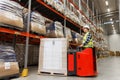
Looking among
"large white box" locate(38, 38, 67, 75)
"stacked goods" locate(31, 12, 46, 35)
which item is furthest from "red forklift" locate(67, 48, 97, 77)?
"stacked goods" locate(31, 12, 46, 35)

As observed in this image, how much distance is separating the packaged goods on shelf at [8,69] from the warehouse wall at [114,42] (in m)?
30.5

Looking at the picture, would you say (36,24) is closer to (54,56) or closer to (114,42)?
(54,56)

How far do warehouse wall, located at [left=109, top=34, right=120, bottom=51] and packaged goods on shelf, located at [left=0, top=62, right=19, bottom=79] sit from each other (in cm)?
3046

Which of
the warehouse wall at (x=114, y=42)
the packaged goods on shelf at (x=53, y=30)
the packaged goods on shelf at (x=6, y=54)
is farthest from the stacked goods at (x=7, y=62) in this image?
the warehouse wall at (x=114, y=42)

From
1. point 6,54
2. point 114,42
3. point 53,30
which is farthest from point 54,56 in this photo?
point 114,42

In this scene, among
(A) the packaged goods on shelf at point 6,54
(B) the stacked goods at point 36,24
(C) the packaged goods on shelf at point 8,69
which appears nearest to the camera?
(C) the packaged goods on shelf at point 8,69

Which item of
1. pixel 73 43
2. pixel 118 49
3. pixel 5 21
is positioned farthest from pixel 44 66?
pixel 118 49

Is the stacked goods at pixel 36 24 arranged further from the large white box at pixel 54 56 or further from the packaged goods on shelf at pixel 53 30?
the packaged goods on shelf at pixel 53 30

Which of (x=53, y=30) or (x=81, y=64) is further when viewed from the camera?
(x=53, y=30)

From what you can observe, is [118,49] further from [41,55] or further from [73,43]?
[41,55]

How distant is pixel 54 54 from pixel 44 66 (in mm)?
438

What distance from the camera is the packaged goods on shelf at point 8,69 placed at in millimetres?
2955

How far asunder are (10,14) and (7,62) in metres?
1.11

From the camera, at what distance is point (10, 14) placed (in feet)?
11.1
